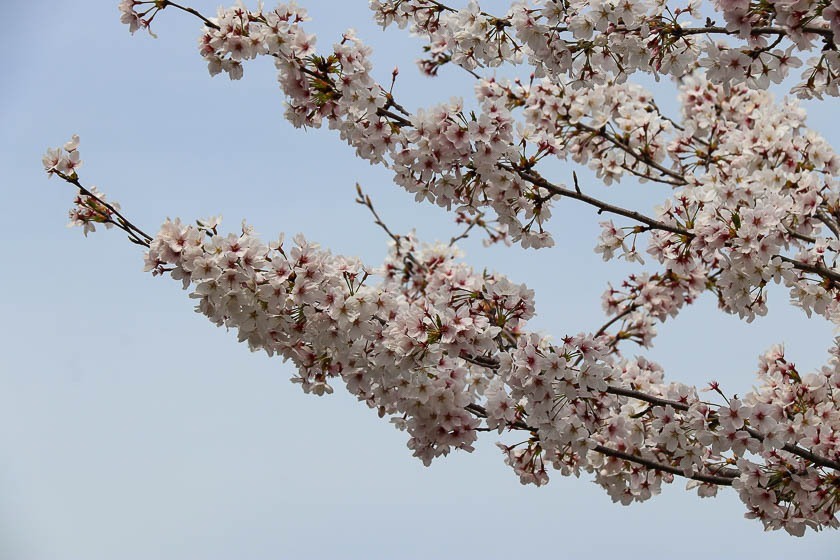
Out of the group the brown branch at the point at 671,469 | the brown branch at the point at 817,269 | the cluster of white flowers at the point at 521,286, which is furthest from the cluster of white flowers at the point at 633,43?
the brown branch at the point at 671,469

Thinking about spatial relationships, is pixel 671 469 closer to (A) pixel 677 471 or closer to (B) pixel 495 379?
(A) pixel 677 471

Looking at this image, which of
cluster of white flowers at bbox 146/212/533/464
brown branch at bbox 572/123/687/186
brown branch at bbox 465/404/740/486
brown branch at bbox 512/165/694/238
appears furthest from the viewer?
brown branch at bbox 572/123/687/186

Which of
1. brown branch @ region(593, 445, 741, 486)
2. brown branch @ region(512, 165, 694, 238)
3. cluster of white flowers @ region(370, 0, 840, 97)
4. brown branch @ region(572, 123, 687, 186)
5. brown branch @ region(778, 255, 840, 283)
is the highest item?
brown branch @ region(572, 123, 687, 186)

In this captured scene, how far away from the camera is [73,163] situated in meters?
5.82

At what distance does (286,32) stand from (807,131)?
5.51m

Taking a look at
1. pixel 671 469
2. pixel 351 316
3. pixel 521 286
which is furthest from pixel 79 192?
pixel 671 469

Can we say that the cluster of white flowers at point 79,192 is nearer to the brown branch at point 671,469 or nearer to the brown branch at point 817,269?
the brown branch at point 671,469

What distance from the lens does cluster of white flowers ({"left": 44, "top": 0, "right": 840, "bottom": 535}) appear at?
17.3 ft

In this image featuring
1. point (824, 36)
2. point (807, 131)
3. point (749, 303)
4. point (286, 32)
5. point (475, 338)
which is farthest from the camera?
point (807, 131)

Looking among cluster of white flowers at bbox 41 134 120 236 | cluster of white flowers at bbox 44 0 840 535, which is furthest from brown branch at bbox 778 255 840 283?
cluster of white flowers at bbox 41 134 120 236

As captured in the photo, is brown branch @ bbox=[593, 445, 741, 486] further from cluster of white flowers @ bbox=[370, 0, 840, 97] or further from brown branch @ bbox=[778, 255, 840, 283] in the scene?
cluster of white flowers @ bbox=[370, 0, 840, 97]

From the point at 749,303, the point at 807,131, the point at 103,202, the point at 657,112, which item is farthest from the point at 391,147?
the point at 807,131

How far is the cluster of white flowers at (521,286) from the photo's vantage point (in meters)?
5.29

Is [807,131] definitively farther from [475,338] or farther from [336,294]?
[336,294]
